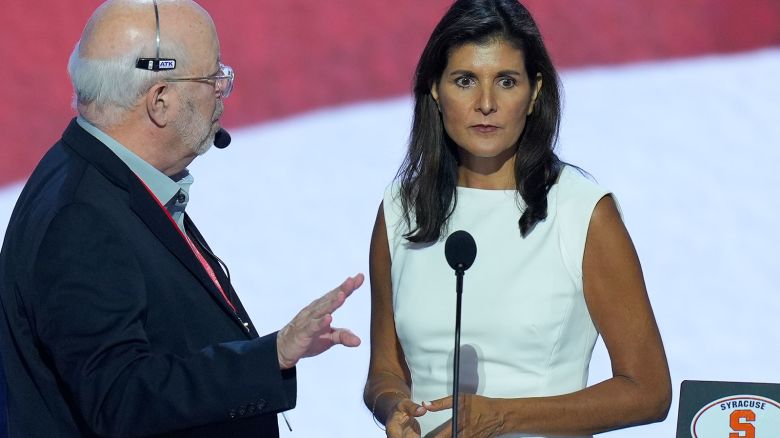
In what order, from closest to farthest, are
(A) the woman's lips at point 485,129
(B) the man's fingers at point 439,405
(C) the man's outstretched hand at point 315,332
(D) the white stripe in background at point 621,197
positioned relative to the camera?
(C) the man's outstretched hand at point 315,332
(B) the man's fingers at point 439,405
(A) the woman's lips at point 485,129
(D) the white stripe in background at point 621,197

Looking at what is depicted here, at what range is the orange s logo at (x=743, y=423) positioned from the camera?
1.71 metres

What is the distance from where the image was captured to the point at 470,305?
6.75ft

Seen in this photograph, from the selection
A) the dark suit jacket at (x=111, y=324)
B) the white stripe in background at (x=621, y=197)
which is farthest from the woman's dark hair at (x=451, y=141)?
the white stripe in background at (x=621, y=197)

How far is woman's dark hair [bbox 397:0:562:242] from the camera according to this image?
208 centimetres

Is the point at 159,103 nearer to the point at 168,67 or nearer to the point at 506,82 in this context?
the point at 168,67

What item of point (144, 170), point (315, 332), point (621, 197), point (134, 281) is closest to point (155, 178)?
point (144, 170)

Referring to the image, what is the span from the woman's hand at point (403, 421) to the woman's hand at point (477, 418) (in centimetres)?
3

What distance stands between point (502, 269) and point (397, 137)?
170 centimetres

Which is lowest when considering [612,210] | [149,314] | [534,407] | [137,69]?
[534,407]

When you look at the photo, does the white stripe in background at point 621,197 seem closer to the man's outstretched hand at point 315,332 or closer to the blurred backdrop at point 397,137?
the blurred backdrop at point 397,137

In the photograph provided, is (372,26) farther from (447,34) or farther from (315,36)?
(447,34)

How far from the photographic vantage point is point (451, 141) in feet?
7.29

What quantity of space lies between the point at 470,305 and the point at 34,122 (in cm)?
194

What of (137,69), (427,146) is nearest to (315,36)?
(427,146)
